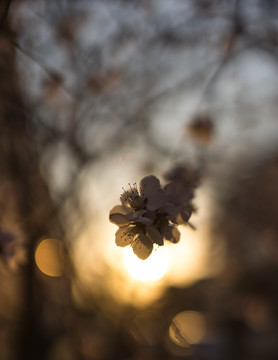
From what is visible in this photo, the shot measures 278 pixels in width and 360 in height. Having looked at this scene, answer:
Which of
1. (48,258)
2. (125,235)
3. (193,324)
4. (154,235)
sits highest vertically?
(193,324)

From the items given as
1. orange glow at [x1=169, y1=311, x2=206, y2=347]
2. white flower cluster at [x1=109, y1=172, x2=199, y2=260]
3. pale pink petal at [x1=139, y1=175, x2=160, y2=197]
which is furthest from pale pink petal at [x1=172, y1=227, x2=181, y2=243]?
orange glow at [x1=169, y1=311, x2=206, y2=347]

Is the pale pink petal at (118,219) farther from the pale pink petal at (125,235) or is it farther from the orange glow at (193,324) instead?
the orange glow at (193,324)

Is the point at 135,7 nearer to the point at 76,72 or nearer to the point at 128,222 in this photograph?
the point at 76,72

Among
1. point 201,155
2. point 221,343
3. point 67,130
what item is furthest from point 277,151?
point 221,343

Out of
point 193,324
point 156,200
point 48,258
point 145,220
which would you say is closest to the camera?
point 145,220

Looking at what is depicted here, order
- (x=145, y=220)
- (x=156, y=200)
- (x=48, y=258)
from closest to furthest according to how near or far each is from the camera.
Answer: (x=145, y=220), (x=156, y=200), (x=48, y=258)

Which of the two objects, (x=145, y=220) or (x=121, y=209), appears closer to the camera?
(x=145, y=220)

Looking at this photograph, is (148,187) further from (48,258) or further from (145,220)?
(48,258)

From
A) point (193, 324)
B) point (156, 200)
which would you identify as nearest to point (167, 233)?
point (156, 200)
